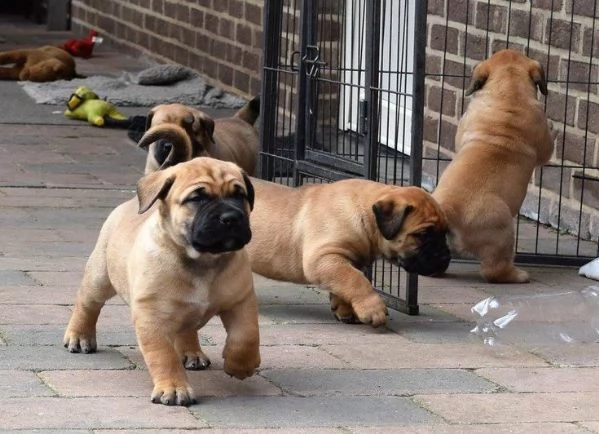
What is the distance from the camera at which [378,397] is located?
479cm

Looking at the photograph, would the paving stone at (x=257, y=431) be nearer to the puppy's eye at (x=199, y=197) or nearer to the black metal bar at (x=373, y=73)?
the puppy's eye at (x=199, y=197)

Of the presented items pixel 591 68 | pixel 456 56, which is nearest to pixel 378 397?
pixel 591 68

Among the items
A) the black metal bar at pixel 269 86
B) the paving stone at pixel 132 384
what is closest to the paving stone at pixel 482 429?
the paving stone at pixel 132 384

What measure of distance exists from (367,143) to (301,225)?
60 centimetres

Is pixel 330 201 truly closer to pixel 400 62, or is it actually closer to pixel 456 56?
pixel 400 62

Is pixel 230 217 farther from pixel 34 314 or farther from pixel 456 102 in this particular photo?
pixel 456 102

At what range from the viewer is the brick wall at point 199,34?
13.0 meters

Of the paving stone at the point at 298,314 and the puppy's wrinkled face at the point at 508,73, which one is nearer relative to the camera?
the paving stone at the point at 298,314

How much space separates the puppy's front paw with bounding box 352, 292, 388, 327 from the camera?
18.8 feet

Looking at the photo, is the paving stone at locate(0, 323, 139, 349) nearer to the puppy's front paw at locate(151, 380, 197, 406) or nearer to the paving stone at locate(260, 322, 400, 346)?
the paving stone at locate(260, 322, 400, 346)

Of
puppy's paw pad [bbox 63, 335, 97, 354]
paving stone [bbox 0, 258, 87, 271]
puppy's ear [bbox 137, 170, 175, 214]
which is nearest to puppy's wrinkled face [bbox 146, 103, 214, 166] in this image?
paving stone [bbox 0, 258, 87, 271]

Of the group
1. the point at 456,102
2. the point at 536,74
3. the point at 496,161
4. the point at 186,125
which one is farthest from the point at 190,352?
the point at 456,102

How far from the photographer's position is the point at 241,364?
4.72 m

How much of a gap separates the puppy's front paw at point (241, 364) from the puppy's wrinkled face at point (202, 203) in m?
0.39
